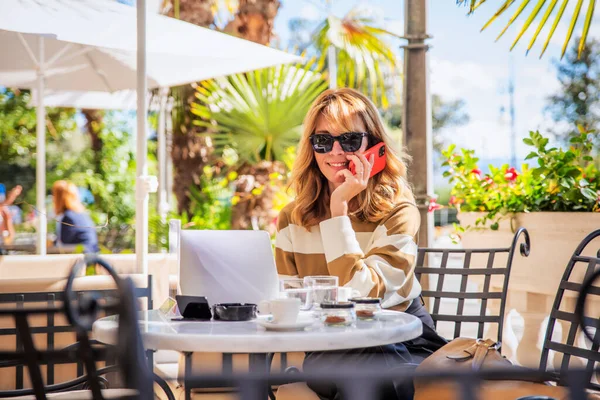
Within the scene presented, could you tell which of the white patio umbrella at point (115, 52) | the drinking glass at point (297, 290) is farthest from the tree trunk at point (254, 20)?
the drinking glass at point (297, 290)

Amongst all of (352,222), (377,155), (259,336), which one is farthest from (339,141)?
(259,336)

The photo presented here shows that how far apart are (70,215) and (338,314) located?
5844 mm

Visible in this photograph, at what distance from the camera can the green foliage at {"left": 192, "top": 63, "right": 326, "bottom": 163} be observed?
7.73m

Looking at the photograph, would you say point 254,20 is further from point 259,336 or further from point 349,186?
point 259,336

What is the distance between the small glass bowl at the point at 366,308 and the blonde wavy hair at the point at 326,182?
1.96 ft

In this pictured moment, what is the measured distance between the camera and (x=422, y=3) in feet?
12.4

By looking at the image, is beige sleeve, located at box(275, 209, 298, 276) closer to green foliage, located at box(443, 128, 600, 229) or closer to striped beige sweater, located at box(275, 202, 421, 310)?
striped beige sweater, located at box(275, 202, 421, 310)

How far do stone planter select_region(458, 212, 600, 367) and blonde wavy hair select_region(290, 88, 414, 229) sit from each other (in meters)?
1.15

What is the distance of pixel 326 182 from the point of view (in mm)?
2703

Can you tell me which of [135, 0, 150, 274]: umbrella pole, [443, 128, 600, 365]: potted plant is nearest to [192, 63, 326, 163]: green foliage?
[135, 0, 150, 274]: umbrella pole

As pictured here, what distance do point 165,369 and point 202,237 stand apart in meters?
2.47

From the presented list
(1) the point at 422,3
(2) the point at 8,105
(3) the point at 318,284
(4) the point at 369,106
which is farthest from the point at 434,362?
(2) the point at 8,105

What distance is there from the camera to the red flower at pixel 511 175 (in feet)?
12.9

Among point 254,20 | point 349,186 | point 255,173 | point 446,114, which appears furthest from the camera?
point 446,114
